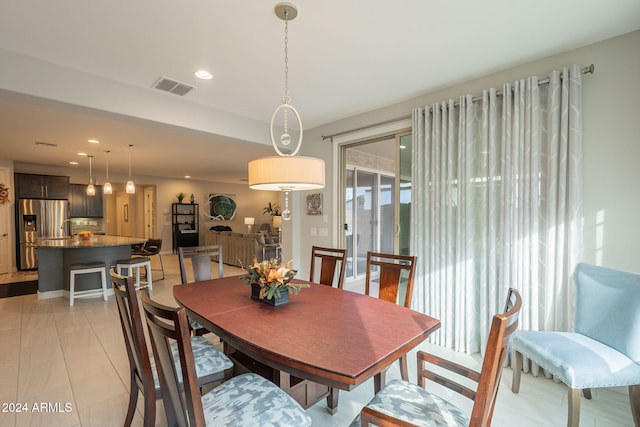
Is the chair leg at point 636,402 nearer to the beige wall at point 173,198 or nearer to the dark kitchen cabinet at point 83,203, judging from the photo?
the beige wall at point 173,198

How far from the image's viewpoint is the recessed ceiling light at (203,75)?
2584mm

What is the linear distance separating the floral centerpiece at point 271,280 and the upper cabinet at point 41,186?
793 cm

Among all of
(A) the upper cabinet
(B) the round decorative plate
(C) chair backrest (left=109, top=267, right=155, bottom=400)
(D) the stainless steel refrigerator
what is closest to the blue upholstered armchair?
(C) chair backrest (left=109, top=267, right=155, bottom=400)

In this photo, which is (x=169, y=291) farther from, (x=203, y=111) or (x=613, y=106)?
(x=613, y=106)

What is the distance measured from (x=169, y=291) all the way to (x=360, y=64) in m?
4.61

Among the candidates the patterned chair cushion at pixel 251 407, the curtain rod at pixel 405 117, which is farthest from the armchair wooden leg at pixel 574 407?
the curtain rod at pixel 405 117

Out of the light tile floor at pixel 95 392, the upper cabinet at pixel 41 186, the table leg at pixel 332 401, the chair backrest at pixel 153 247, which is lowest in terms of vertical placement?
the light tile floor at pixel 95 392

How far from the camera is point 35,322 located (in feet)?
11.4

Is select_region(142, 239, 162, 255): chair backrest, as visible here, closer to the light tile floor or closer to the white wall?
the light tile floor

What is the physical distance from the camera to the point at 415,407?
1.29 meters

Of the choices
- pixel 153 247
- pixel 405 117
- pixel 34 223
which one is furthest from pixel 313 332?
pixel 34 223

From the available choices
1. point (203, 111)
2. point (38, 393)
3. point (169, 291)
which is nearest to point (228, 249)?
point (169, 291)

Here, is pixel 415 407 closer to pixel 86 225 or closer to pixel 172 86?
pixel 172 86

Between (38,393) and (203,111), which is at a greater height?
(203,111)
